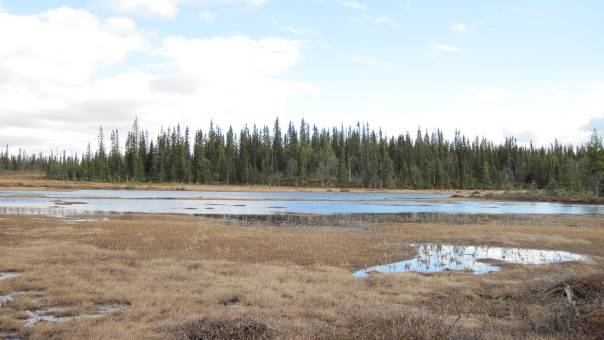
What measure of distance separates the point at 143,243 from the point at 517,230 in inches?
1079

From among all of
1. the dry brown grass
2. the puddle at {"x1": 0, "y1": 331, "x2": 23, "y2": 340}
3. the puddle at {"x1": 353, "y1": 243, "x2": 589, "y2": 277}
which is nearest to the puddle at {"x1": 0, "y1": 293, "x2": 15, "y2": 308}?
the dry brown grass

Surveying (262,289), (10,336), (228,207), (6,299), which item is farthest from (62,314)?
(228,207)

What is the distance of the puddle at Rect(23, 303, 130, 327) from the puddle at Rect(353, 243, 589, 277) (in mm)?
9826

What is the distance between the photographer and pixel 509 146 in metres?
183

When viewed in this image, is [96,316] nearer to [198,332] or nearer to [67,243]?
[198,332]

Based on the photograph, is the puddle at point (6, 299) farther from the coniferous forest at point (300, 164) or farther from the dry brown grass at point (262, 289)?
the coniferous forest at point (300, 164)

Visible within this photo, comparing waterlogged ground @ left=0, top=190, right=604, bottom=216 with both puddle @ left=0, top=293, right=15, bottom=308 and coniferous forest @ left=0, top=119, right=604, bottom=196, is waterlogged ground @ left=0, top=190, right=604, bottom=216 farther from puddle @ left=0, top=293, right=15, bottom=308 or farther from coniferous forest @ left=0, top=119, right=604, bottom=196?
coniferous forest @ left=0, top=119, right=604, bottom=196

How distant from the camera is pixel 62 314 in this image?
39.1ft

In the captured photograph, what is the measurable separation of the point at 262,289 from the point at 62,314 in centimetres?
579

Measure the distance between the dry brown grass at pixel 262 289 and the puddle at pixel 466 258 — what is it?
1.11 meters

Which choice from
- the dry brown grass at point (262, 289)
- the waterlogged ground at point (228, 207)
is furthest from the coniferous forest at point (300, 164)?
the dry brown grass at point (262, 289)

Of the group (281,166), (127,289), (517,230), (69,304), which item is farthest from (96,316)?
(281,166)

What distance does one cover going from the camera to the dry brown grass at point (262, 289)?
10172mm

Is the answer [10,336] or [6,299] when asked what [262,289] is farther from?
[6,299]
